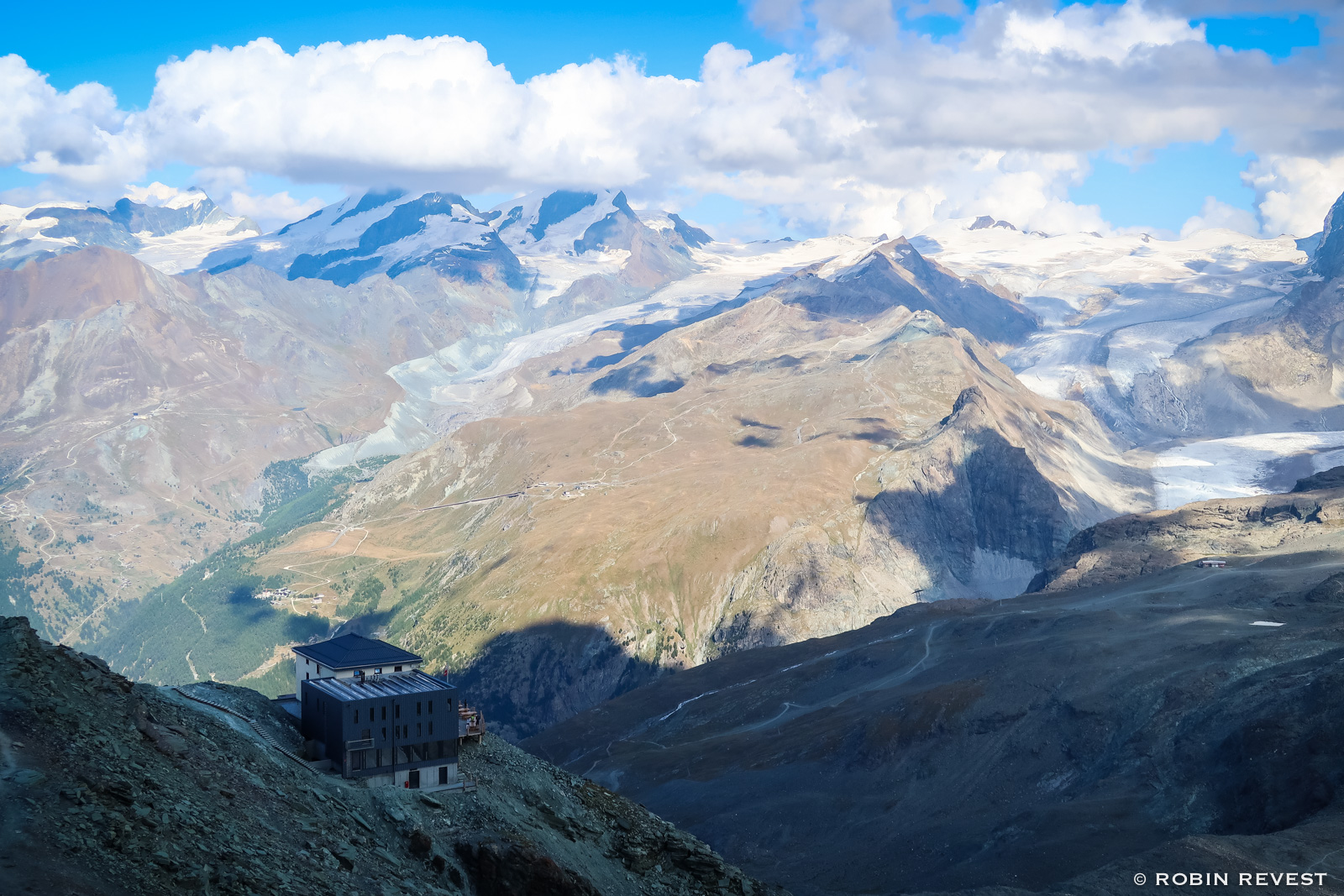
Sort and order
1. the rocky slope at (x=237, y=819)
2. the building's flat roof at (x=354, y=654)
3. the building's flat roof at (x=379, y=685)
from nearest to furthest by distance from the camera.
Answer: the rocky slope at (x=237, y=819) → the building's flat roof at (x=379, y=685) → the building's flat roof at (x=354, y=654)

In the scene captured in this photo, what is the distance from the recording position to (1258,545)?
638ft

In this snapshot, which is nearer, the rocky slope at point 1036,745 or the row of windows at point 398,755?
the row of windows at point 398,755

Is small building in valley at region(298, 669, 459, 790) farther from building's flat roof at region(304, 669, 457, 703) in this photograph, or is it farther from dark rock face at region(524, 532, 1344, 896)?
dark rock face at region(524, 532, 1344, 896)

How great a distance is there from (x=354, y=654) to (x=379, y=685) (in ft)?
15.4

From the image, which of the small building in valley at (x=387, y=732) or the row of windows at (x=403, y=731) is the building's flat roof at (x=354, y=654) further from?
the row of windows at (x=403, y=731)

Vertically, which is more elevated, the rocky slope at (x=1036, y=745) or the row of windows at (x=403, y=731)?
the row of windows at (x=403, y=731)

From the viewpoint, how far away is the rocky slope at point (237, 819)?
42562 mm

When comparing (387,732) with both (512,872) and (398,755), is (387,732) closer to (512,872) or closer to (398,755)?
(398,755)

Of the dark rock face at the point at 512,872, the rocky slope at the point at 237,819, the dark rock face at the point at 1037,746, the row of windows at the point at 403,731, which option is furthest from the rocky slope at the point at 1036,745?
the row of windows at the point at 403,731

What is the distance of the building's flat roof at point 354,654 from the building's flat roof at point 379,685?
35.2 inches

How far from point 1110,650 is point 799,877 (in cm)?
4874

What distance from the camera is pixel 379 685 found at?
7269cm

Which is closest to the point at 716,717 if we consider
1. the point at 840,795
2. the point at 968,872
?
the point at 840,795

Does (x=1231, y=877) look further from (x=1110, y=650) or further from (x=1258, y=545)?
(x=1258, y=545)
